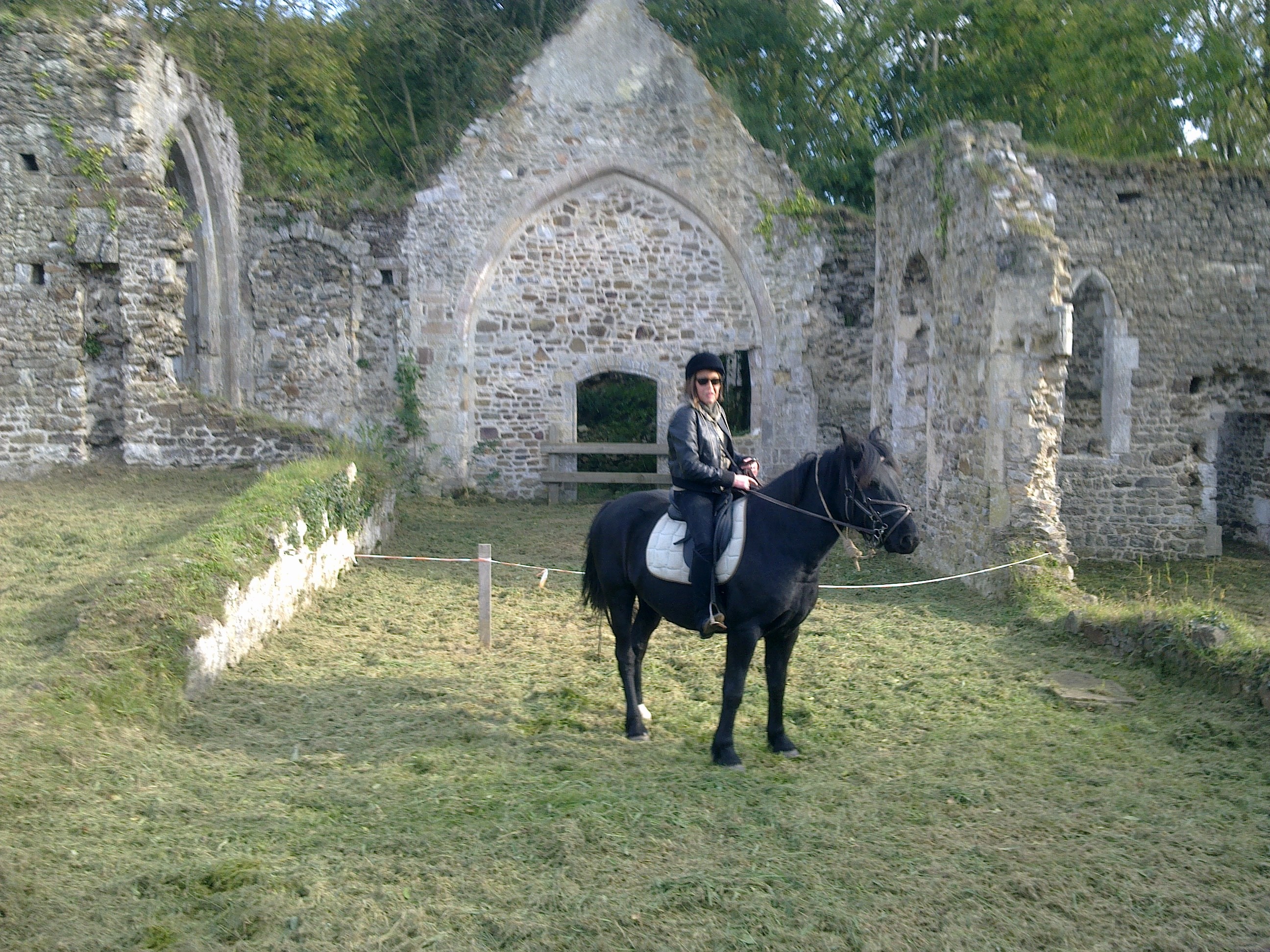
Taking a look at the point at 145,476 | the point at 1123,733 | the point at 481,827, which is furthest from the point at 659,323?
the point at 481,827

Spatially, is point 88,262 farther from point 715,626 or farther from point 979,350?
point 715,626

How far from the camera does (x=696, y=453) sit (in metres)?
5.70

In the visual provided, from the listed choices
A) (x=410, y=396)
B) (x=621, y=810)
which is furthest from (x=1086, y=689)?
(x=410, y=396)

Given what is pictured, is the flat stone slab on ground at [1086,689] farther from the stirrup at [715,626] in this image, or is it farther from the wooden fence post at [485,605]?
the wooden fence post at [485,605]

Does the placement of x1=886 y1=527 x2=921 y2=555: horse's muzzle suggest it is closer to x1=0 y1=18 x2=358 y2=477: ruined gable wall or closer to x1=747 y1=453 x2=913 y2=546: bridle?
x1=747 y1=453 x2=913 y2=546: bridle

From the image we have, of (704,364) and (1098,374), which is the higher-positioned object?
(1098,374)

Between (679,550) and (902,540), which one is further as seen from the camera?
(679,550)

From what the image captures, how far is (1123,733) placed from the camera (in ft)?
19.7

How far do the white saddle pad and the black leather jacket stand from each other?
19cm

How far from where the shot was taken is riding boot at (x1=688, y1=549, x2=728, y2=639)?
18.2ft

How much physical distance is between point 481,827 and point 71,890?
1.58 m

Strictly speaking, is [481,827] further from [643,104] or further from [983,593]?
[643,104]

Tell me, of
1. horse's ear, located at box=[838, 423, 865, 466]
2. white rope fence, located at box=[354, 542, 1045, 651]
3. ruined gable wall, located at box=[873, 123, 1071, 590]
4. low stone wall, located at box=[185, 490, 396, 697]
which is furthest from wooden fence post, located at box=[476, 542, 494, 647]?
ruined gable wall, located at box=[873, 123, 1071, 590]

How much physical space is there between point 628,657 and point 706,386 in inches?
63.2
